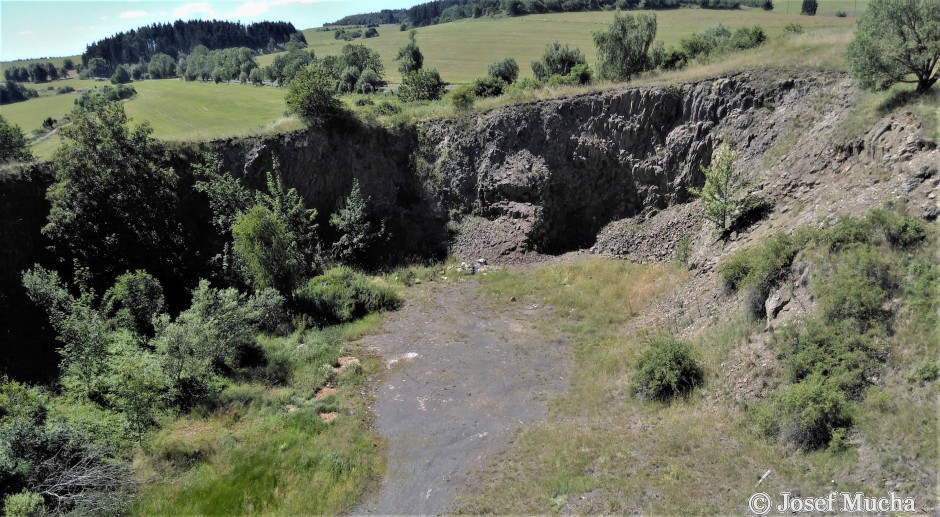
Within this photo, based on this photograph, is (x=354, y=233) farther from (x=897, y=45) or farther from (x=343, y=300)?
(x=897, y=45)

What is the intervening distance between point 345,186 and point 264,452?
17.8m

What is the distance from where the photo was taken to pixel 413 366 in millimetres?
18203

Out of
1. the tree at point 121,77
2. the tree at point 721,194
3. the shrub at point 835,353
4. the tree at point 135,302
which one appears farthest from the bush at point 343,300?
the tree at point 121,77

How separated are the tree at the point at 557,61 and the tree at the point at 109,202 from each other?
34.9 meters

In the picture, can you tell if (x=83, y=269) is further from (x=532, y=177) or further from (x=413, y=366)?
(x=532, y=177)

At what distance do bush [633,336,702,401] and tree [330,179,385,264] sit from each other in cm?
1645

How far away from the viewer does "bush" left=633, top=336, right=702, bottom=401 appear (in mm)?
14305

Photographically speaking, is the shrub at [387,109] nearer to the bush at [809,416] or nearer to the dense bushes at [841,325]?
the dense bushes at [841,325]

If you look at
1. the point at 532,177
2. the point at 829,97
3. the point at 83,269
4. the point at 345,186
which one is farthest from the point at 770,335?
the point at 83,269

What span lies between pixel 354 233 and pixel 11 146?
51.4ft

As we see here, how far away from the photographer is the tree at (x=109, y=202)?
2214cm

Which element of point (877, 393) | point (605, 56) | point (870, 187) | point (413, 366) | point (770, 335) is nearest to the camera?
point (877, 393)

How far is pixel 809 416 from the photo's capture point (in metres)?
10.8

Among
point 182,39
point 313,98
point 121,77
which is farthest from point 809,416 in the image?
point 182,39
